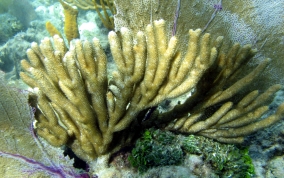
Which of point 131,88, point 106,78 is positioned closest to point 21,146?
point 106,78

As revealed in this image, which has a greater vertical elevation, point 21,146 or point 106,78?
point 106,78

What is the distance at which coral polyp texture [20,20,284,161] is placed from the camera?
1843mm

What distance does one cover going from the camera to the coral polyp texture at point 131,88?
1843mm

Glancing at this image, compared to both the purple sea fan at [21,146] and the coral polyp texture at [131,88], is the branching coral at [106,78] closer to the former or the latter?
the coral polyp texture at [131,88]

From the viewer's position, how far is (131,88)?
1.97 meters

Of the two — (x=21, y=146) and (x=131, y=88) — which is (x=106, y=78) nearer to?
(x=131, y=88)

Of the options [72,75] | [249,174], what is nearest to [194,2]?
[72,75]

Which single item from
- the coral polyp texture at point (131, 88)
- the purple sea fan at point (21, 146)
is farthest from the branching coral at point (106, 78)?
the purple sea fan at point (21, 146)

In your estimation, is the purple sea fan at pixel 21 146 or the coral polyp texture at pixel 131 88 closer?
the coral polyp texture at pixel 131 88

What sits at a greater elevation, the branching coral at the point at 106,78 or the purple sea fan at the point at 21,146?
the branching coral at the point at 106,78

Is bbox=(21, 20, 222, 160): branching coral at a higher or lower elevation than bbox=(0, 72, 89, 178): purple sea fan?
higher

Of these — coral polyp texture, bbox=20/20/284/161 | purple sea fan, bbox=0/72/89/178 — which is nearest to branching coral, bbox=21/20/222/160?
coral polyp texture, bbox=20/20/284/161

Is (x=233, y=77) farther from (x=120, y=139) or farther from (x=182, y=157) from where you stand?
(x=120, y=139)

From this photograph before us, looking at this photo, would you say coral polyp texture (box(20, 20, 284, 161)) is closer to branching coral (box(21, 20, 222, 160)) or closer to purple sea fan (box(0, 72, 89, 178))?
branching coral (box(21, 20, 222, 160))
